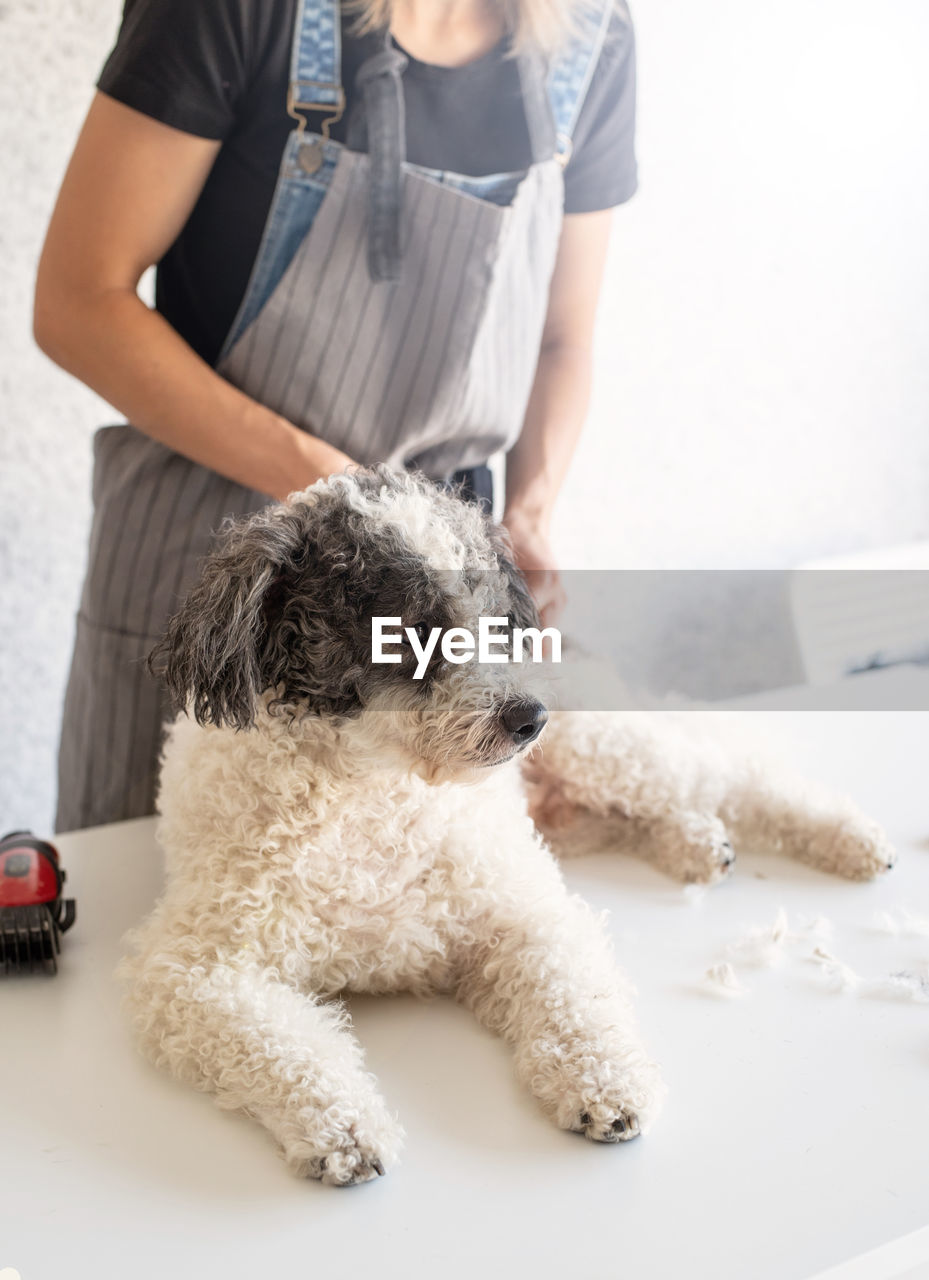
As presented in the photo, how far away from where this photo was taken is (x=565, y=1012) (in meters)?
0.85

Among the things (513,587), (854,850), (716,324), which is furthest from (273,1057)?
(716,324)

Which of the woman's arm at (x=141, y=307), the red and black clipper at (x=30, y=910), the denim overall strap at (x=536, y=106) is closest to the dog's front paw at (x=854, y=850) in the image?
the woman's arm at (x=141, y=307)

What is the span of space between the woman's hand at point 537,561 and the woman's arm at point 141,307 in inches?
13.2

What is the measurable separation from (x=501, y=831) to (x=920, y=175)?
197 cm

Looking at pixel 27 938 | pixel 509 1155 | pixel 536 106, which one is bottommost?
pixel 509 1155

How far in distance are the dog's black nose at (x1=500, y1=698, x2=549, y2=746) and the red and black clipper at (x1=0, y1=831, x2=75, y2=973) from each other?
1.57ft

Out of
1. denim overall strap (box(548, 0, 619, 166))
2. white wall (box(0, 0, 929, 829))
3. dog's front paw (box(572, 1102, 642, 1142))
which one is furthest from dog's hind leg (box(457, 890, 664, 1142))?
white wall (box(0, 0, 929, 829))

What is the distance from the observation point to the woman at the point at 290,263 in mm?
1229

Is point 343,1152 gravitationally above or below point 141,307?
below

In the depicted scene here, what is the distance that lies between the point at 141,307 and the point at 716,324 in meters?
1.27

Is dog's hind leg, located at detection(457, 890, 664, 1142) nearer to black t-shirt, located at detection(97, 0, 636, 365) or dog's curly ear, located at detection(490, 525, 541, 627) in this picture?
dog's curly ear, located at detection(490, 525, 541, 627)

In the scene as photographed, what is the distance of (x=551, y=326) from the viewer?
165cm

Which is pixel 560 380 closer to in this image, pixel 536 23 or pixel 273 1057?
pixel 536 23
